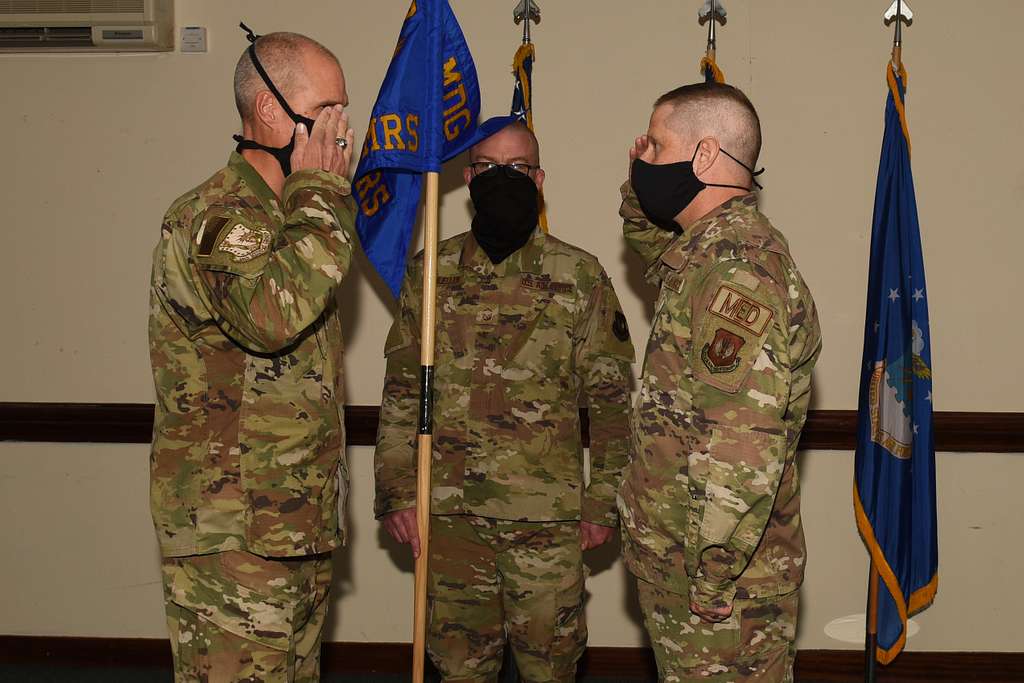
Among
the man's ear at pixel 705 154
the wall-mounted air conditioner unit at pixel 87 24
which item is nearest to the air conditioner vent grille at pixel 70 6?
the wall-mounted air conditioner unit at pixel 87 24

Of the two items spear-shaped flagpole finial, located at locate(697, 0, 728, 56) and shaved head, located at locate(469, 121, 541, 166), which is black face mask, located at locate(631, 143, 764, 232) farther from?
spear-shaped flagpole finial, located at locate(697, 0, 728, 56)

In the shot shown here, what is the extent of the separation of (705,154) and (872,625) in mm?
1882

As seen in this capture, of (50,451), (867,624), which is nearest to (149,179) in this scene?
(50,451)

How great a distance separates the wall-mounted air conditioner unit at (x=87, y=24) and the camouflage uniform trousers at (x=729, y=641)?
103 inches

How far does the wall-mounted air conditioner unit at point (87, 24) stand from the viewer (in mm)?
3307

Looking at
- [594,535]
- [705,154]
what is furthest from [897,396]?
[705,154]

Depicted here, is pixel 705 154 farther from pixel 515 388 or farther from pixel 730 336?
pixel 515 388

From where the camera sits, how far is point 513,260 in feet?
9.00

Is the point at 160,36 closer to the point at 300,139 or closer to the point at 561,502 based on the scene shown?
the point at 300,139

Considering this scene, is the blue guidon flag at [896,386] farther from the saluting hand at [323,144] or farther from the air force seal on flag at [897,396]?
the saluting hand at [323,144]

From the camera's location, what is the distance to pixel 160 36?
11.0 feet

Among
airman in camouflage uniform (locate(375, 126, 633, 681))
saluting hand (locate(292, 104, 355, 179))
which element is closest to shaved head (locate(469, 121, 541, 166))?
airman in camouflage uniform (locate(375, 126, 633, 681))

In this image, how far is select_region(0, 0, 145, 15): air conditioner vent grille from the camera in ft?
10.8

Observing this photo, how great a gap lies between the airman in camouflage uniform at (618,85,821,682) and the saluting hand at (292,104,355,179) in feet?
2.36
